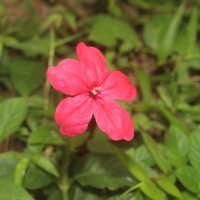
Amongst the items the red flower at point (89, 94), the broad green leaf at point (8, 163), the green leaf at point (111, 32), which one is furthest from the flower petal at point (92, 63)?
the green leaf at point (111, 32)

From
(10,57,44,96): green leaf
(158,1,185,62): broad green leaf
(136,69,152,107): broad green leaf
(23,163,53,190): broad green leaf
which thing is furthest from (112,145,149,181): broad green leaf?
(158,1,185,62): broad green leaf

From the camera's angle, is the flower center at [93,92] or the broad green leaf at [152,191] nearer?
the flower center at [93,92]

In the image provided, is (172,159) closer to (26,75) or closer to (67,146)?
(67,146)

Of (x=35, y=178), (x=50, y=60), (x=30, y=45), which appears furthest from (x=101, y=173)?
(x=30, y=45)

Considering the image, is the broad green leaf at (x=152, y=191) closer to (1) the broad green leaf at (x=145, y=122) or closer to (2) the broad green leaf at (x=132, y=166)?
(2) the broad green leaf at (x=132, y=166)

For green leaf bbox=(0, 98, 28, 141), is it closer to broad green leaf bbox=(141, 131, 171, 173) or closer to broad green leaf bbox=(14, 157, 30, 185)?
broad green leaf bbox=(14, 157, 30, 185)

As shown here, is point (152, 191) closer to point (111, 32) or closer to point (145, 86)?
point (145, 86)

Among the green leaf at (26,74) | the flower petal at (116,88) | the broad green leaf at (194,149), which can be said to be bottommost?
the green leaf at (26,74)

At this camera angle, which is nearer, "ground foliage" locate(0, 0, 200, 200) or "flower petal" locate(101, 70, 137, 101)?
"flower petal" locate(101, 70, 137, 101)

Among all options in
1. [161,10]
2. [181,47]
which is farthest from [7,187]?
[161,10]
